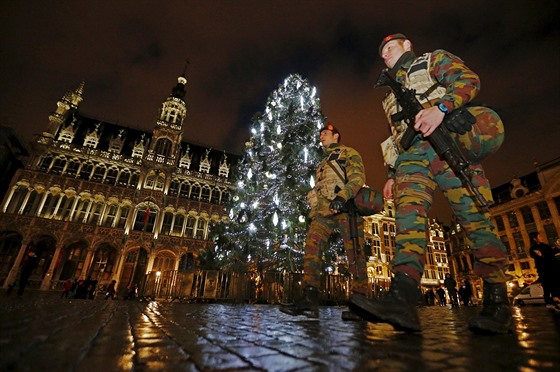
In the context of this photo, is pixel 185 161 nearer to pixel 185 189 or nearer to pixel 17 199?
pixel 185 189

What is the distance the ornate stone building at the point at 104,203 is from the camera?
24.9 m

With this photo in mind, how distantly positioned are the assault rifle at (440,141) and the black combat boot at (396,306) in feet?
3.75

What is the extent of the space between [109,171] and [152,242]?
10.1m

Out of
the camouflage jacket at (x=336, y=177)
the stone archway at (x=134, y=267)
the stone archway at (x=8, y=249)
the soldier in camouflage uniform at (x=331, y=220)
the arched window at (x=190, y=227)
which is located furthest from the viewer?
the arched window at (x=190, y=227)

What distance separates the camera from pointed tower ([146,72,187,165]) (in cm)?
3232

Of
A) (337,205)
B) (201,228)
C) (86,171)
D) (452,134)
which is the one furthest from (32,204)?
(452,134)

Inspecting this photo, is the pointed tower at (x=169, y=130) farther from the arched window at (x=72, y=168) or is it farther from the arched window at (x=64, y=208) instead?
the arched window at (x=64, y=208)

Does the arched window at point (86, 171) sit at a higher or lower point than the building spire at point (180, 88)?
lower

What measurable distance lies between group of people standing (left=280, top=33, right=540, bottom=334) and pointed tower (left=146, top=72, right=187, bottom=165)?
3268 centimetres

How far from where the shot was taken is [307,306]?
147 inches

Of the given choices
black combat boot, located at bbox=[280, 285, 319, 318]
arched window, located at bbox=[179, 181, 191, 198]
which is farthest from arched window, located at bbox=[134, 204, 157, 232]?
black combat boot, located at bbox=[280, 285, 319, 318]

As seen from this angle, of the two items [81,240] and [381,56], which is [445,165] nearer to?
[381,56]

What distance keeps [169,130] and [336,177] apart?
34.2 metres

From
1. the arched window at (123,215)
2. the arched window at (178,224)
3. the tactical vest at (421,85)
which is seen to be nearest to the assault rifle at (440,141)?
the tactical vest at (421,85)
